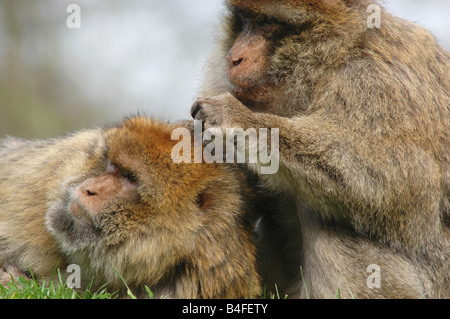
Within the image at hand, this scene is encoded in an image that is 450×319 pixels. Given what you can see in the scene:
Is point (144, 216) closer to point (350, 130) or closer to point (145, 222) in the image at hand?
point (145, 222)

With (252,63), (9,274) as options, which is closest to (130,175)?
(9,274)

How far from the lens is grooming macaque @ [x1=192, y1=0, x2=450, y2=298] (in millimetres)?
4871

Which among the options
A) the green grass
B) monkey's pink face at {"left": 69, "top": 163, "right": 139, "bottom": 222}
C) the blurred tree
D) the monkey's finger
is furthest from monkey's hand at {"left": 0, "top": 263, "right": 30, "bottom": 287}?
the blurred tree

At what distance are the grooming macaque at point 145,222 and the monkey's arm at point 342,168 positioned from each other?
41cm

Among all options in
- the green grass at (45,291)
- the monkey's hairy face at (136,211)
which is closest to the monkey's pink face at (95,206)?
the monkey's hairy face at (136,211)

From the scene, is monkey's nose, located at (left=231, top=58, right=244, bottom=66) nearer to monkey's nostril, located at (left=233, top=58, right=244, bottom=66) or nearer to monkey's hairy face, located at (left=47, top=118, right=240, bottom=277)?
monkey's nostril, located at (left=233, top=58, right=244, bottom=66)

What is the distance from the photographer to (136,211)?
4.63 meters

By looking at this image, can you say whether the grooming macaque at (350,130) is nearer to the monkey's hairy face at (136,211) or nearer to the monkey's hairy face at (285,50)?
the monkey's hairy face at (285,50)

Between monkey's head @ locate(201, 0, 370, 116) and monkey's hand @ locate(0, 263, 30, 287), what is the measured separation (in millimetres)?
2359

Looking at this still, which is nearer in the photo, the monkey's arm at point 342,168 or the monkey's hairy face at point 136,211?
the monkey's hairy face at point 136,211

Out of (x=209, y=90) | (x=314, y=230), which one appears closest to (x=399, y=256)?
(x=314, y=230)

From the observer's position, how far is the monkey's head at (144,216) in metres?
4.62

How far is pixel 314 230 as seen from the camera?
5.20 metres

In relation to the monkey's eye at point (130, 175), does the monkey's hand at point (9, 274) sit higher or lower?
lower
